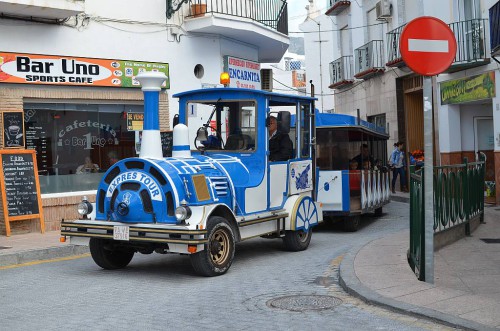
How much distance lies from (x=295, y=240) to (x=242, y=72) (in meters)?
8.02

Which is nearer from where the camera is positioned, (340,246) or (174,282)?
(174,282)

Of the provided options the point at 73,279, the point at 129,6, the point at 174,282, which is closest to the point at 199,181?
the point at 174,282

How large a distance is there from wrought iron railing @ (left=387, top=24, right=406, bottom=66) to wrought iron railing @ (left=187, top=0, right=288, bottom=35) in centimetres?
555

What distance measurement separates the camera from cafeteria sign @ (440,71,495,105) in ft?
58.8

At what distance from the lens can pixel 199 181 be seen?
8.20 meters

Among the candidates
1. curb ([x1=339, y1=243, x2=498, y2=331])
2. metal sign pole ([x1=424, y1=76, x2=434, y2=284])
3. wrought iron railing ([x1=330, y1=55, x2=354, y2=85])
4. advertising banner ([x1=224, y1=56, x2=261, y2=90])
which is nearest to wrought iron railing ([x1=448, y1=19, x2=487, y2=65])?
advertising banner ([x1=224, y1=56, x2=261, y2=90])

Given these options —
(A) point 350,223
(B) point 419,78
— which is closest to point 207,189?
(A) point 350,223

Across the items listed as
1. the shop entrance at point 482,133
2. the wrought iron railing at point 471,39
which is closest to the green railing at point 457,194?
the wrought iron railing at point 471,39

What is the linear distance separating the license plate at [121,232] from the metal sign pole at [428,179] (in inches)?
133

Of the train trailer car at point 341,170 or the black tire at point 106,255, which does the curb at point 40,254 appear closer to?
the black tire at point 106,255

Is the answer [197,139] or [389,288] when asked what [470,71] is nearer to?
[197,139]

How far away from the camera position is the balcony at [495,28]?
15569 millimetres

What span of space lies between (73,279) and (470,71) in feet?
46.3

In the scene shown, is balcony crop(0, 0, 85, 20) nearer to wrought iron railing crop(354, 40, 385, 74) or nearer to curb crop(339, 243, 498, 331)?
curb crop(339, 243, 498, 331)
